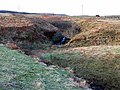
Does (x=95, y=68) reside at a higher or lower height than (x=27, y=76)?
lower

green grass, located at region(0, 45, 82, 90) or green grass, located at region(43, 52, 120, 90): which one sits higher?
green grass, located at region(0, 45, 82, 90)

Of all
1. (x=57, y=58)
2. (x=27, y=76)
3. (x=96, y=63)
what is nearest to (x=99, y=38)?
(x=57, y=58)

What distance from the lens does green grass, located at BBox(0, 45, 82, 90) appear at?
959cm

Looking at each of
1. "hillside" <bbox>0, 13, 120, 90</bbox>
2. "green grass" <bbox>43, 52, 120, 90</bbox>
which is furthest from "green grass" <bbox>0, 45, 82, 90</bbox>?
"green grass" <bbox>43, 52, 120, 90</bbox>

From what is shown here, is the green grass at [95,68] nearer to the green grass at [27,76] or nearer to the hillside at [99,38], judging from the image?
the green grass at [27,76]

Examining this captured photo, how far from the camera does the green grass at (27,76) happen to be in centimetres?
959

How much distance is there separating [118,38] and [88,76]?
38.2 feet

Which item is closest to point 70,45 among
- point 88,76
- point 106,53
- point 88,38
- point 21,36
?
point 88,38

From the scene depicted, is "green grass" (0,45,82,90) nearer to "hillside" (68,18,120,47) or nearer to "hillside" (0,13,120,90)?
"hillside" (0,13,120,90)

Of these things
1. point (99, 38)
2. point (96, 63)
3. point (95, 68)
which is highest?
point (96, 63)

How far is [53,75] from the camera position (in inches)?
460

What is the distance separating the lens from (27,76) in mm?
10664

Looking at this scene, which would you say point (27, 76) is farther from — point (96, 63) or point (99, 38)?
point (99, 38)

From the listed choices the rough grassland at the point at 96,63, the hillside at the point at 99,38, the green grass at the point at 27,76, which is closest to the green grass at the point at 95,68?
the rough grassland at the point at 96,63
